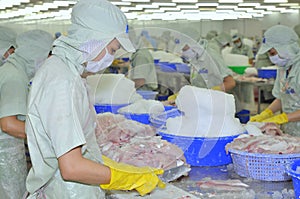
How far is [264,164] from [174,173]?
0.42 meters

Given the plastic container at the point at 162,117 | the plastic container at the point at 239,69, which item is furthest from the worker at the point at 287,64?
the plastic container at the point at 239,69

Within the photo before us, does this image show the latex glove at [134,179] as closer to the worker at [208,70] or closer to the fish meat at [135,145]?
the fish meat at [135,145]

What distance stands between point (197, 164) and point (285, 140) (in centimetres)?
46

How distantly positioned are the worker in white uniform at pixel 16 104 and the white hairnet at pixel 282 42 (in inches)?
64.0

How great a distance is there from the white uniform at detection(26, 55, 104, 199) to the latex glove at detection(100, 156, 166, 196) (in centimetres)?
14

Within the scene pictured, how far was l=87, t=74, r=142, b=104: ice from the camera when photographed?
3090mm

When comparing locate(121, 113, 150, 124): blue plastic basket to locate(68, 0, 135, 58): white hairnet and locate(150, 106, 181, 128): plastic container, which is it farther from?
locate(68, 0, 135, 58): white hairnet

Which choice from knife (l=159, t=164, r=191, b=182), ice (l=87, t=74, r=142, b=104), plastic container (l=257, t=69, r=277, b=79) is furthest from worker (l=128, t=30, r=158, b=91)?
plastic container (l=257, t=69, r=277, b=79)

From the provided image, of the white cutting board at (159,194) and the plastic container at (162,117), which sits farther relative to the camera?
the plastic container at (162,117)

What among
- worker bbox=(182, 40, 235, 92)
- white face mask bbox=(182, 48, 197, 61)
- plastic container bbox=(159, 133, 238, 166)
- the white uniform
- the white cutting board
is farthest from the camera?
Result: worker bbox=(182, 40, 235, 92)

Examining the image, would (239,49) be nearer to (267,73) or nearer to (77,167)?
(267,73)

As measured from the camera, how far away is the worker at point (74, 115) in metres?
1.40

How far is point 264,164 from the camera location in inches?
74.0

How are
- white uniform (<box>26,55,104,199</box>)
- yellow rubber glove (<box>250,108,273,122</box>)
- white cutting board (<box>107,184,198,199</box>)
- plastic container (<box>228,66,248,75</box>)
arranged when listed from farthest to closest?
plastic container (<box>228,66,248,75</box>) < yellow rubber glove (<box>250,108,273,122</box>) < white cutting board (<box>107,184,198,199</box>) < white uniform (<box>26,55,104,199</box>)
